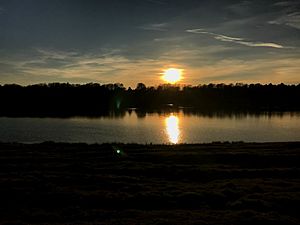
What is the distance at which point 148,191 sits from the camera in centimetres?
2019

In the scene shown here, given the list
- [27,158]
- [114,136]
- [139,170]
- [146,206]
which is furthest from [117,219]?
[114,136]

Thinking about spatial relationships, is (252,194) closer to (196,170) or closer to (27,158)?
(196,170)

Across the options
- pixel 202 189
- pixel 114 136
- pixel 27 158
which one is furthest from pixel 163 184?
pixel 114 136

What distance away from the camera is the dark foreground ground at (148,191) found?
616 inches

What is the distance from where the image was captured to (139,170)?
27672mm

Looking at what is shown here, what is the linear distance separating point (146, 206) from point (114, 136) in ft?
172

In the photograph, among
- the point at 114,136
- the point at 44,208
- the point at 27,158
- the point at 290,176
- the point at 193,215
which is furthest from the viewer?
the point at 114,136

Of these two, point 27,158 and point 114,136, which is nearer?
point 27,158

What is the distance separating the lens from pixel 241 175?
26328 millimetres

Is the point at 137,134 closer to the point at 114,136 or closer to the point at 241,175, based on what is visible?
the point at 114,136

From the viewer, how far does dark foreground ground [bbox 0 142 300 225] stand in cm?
1566

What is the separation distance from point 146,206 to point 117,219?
2684 mm

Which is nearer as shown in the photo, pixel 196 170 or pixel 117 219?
pixel 117 219

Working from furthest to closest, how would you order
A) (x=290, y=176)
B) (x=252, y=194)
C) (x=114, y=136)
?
(x=114, y=136) → (x=290, y=176) → (x=252, y=194)
